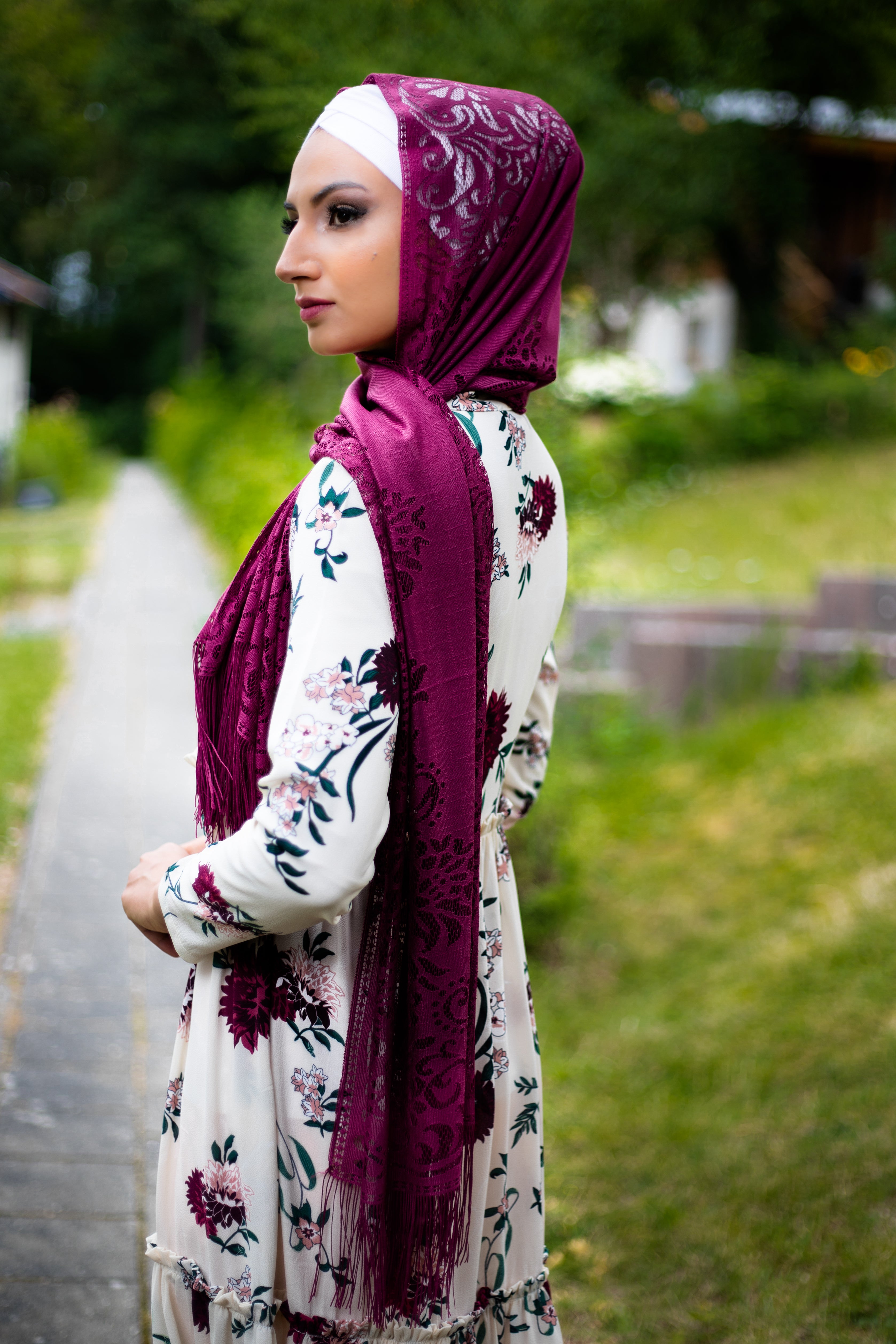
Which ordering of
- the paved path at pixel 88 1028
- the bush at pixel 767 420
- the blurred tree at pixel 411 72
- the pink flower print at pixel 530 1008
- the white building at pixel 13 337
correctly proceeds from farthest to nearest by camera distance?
the white building at pixel 13 337 → the bush at pixel 767 420 → the blurred tree at pixel 411 72 → the paved path at pixel 88 1028 → the pink flower print at pixel 530 1008

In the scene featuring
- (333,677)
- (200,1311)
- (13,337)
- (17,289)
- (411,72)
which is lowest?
(200,1311)

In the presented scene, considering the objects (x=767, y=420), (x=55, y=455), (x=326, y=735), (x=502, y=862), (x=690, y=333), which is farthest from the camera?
(x=690, y=333)

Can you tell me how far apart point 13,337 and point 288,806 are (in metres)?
26.8

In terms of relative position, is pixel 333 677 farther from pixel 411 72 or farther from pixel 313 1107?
pixel 411 72

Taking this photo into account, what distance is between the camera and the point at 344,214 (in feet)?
4.52

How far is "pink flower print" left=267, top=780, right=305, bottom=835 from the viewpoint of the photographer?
126 centimetres

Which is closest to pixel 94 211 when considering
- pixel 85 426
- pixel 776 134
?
pixel 85 426

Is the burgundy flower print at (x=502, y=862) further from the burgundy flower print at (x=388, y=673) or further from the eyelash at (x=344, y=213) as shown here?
the eyelash at (x=344, y=213)

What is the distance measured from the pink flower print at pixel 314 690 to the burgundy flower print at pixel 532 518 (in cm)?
37

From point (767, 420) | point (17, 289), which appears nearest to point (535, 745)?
point (767, 420)

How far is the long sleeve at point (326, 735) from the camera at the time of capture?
49.6 inches

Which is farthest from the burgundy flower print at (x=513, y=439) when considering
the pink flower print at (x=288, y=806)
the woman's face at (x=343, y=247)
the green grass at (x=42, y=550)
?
the green grass at (x=42, y=550)

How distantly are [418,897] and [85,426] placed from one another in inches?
1260

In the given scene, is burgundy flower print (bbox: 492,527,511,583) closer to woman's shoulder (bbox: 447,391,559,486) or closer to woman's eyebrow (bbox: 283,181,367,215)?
woman's shoulder (bbox: 447,391,559,486)
